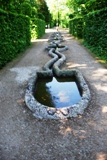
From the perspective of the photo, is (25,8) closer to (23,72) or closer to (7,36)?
(7,36)

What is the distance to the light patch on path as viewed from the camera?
653 cm

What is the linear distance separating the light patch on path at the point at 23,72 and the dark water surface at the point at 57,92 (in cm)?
65

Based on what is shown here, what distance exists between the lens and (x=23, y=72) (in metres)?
7.39

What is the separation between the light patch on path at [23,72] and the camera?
6531 millimetres

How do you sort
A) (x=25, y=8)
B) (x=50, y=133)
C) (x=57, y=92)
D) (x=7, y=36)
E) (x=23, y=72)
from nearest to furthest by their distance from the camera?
(x=50, y=133) → (x=57, y=92) → (x=23, y=72) → (x=7, y=36) → (x=25, y=8)

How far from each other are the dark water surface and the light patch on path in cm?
65

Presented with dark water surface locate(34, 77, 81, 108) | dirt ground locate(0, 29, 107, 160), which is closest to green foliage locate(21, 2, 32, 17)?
dark water surface locate(34, 77, 81, 108)

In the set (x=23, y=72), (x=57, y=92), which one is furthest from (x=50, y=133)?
(x=23, y=72)

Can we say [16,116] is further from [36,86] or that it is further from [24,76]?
[24,76]

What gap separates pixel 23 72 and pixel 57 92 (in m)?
2.42

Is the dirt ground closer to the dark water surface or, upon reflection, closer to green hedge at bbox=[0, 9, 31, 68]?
the dark water surface

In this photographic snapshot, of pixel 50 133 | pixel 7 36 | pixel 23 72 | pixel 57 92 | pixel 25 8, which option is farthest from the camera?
pixel 25 8

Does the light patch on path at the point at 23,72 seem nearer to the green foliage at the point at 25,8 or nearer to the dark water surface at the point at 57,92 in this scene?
the dark water surface at the point at 57,92

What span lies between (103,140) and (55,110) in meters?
1.32
